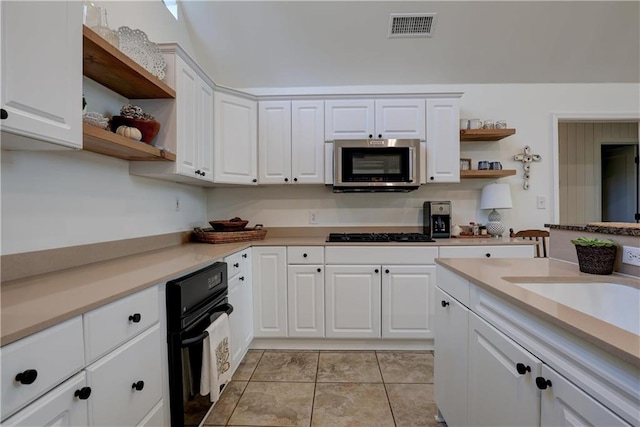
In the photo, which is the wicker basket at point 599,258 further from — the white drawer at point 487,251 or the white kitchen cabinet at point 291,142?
the white kitchen cabinet at point 291,142

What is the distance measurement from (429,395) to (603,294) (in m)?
1.17

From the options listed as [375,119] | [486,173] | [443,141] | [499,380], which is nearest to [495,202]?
[486,173]

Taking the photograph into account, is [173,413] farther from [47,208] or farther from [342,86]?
[342,86]

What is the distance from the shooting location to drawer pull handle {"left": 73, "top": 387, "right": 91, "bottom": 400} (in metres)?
0.81

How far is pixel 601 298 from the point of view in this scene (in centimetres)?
109

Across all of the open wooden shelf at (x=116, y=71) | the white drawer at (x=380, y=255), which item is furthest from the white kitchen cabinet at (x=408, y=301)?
the open wooden shelf at (x=116, y=71)

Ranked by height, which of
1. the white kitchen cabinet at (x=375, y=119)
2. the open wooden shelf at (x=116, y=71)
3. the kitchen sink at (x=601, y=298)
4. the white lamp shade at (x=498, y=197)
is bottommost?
the kitchen sink at (x=601, y=298)

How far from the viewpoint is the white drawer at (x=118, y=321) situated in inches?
34.2

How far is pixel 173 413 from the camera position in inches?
49.4

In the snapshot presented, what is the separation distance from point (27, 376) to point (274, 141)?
7.46 ft

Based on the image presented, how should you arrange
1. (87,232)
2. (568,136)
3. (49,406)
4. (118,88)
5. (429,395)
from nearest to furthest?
(49,406) → (87,232) → (118,88) → (429,395) → (568,136)

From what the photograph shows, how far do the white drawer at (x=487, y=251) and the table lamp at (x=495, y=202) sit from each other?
44cm

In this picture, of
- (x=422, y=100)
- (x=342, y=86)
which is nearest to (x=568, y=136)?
(x=422, y=100)

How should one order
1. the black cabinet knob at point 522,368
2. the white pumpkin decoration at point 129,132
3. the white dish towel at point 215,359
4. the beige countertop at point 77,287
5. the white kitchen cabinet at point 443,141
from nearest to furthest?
the beige countertop at point 77,287
the black cabinet knob at point 522,368
the white dish towel at point 215,359
the white pumpkin decoration at point 129,132
the white kitchen cabinet at point 443,141
